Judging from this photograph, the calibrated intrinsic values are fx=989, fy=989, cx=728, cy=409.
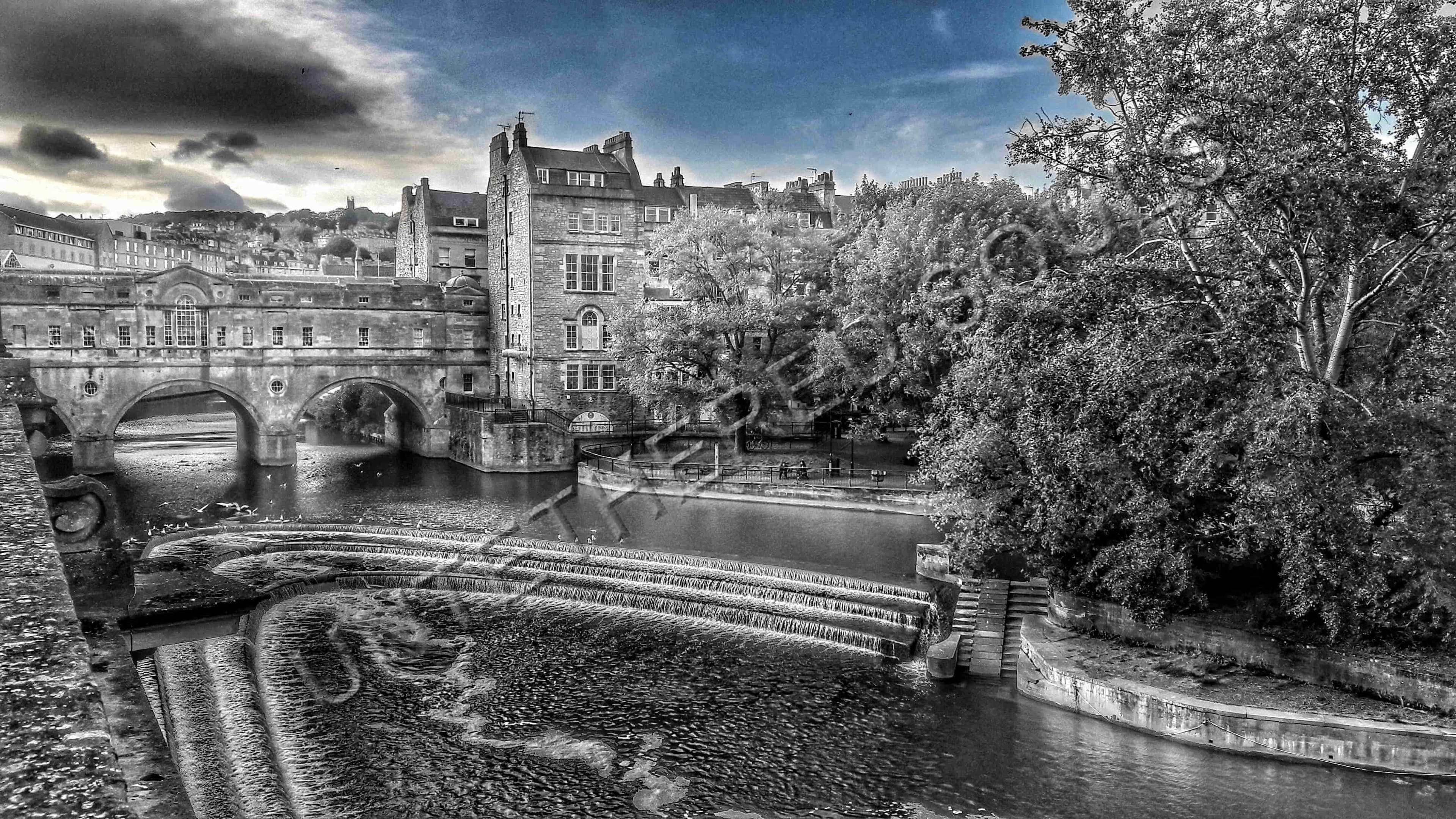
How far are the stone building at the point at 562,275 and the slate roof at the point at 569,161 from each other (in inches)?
2.7

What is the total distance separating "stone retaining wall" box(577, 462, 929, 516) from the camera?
105 ft

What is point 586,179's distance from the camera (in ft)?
154

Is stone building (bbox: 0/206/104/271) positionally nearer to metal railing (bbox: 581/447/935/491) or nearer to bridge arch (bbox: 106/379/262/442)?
bridge arch (bbox: 106/379/262/442)

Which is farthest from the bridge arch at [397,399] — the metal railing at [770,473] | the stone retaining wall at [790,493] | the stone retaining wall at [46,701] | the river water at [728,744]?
the stone retaining wall at [46,701]

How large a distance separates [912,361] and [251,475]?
26645 mm

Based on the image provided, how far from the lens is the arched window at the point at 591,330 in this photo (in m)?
46.9

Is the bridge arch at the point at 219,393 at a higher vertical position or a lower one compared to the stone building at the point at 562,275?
lower

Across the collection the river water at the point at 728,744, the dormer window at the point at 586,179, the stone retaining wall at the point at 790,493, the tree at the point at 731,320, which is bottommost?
the river water at the point at 728,744

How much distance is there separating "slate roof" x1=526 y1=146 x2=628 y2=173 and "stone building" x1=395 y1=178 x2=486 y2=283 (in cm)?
1789

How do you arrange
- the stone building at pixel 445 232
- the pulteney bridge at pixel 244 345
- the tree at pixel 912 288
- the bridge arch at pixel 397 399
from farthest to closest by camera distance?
the stone building at pixel 445 232, the bridge arch at pixel 397 399, the pulteney bridge at pixel 244 345, the tree at pixel 912 288

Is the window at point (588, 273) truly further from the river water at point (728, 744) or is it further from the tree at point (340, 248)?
the tree at point (340, 248)

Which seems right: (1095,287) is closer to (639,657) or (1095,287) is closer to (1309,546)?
(1309,546)

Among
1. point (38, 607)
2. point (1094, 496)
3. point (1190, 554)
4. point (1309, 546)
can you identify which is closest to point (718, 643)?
point (1094, 496)

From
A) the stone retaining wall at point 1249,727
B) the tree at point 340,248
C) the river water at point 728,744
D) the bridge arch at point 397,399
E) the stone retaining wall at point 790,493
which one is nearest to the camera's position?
the river water at point 728,744
